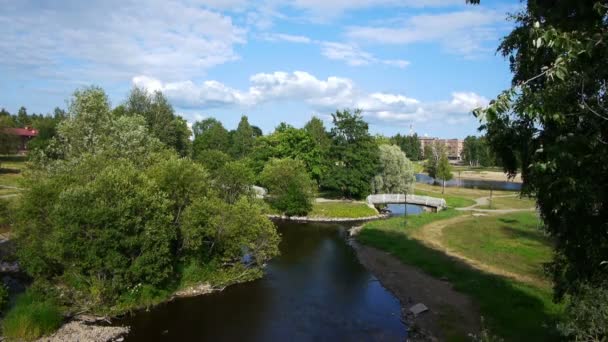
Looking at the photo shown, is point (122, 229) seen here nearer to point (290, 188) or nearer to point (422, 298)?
point (422, 298)

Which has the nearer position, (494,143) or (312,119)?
(494,143)

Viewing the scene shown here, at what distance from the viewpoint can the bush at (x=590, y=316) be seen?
32.5 feet

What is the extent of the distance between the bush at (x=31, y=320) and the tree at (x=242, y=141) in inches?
3375

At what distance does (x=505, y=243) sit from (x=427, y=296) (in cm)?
1768

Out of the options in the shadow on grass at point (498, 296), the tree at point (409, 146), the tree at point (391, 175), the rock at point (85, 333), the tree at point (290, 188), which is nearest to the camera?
the rock at point (85, 333)

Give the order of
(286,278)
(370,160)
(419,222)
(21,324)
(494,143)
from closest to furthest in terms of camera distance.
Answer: (494,143) → (21,324) → (286,278) → (419,222) → (370,160)

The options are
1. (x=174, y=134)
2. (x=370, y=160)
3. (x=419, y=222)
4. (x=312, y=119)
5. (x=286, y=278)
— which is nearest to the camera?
(x=286, y=278)

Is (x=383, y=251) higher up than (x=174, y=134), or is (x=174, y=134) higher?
(x=174, y=134)

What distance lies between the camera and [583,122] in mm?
9773

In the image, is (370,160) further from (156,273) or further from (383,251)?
(156,273)

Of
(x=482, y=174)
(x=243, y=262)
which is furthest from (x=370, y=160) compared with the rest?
(x=482, y=174)

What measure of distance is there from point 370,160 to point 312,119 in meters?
44.1

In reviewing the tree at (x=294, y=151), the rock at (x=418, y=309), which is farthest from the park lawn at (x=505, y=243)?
the tree at (x=294, y=151)

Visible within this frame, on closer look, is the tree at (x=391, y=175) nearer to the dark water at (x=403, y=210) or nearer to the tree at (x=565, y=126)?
the dark water at (x=403, y=210)
